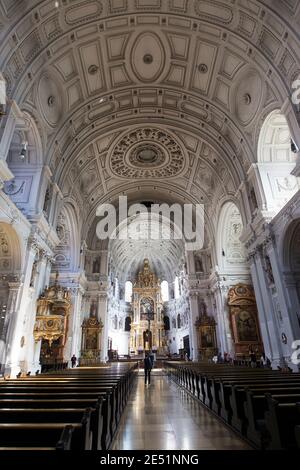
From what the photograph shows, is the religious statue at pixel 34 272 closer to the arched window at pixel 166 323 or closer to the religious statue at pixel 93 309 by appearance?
the religious statue at pixel 93 309

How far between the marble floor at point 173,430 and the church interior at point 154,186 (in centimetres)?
4

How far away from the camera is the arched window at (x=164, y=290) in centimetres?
3622

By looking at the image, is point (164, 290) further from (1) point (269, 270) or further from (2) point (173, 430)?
(2) point (173, 430)

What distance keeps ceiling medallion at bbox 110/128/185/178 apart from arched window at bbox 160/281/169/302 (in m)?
20.4

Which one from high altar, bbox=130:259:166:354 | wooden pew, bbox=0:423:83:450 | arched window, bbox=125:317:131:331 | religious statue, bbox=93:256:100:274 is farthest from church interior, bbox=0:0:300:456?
arched window, bbox=125:317:131:331

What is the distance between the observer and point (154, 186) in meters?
21.4

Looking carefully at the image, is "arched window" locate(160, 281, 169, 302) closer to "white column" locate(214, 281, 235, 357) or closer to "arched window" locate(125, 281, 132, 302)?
"arched window" locate(125, 281, 132, 302)

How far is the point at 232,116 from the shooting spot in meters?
13.3

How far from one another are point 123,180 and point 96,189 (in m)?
2.36

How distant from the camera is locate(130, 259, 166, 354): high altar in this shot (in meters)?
32.9

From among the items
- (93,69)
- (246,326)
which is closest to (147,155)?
(93,69)

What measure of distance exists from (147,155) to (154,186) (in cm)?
321

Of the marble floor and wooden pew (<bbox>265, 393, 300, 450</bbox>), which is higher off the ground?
wooden pew (<bbox>265, 393, 300, 450</bbox>)

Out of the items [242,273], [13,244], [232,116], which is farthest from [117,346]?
[232,116]
